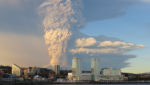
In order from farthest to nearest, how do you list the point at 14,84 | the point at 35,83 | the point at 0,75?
the point at 0,75, the point at 35,83, the point at 14,84

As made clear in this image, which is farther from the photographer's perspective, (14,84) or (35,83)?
(35,83)

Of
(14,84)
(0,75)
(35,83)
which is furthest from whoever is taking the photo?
(0,75)

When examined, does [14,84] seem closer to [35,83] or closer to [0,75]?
[35,83]

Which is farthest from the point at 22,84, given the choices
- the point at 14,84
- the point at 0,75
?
the point at 0,75

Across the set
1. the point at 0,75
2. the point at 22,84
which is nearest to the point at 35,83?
the point at 22,84

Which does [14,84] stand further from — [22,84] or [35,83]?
[35,83]

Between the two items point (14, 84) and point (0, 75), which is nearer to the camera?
point (14, 84)

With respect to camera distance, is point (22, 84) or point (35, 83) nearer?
point (22, 84)
